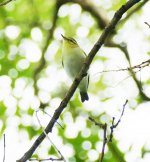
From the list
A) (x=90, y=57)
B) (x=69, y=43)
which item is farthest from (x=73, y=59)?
(x=90, y=57)

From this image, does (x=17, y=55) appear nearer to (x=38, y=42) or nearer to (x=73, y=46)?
(x=38, y=42)

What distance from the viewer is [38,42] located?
7.66 metres

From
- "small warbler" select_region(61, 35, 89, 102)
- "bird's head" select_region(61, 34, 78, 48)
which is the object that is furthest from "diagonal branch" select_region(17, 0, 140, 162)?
"bird's head" select_region(61, 34, 78, 48)

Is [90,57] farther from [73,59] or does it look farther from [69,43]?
[69,43]

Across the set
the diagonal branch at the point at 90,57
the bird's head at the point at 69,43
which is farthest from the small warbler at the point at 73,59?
the diagonal branch at the point at 90,57

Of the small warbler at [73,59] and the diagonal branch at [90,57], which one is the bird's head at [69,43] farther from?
the diagonal branch at [90,57]

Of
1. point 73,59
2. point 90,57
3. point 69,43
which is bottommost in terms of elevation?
point 90,57

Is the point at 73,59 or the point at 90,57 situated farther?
the point at 73,59

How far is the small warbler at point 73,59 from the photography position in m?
4.73

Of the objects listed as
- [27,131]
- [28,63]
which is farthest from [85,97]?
[28,63]

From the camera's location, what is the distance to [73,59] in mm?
4738

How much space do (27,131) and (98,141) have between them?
3.32 feet

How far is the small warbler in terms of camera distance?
15.5 ft

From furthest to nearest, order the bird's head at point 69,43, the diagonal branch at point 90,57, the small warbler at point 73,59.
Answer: the bird's head at point 69,43 < the small warbler at point 73,59 < the diagonal branch at point 90,57
